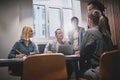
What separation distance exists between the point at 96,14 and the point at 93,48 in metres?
0.47

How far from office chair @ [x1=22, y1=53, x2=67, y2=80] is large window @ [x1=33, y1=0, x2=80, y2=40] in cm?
345

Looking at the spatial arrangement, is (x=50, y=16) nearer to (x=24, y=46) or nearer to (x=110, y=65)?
(x=24, y=46)

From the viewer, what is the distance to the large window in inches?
207

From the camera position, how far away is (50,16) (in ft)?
18.0

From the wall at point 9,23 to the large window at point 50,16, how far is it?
58 centimetres

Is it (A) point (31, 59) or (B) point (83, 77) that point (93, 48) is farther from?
(A) point (31, 59)

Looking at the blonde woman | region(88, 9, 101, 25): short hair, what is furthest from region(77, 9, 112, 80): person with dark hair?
the blonde woman

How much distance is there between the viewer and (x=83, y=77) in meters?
2.29

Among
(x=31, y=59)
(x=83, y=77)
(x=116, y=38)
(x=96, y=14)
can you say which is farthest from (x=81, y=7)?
(x=31, y=59)

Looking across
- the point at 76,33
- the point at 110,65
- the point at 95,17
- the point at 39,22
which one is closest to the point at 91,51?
the point at 110,65

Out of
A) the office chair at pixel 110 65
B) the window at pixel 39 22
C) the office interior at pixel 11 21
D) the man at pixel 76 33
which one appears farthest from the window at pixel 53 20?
the office chair at pixel 110 65

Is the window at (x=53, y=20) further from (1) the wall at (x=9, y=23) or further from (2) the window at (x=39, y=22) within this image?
(1) the wall at (x=9, y=23)

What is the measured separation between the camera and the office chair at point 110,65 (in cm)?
199

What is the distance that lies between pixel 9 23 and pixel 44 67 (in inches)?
119
